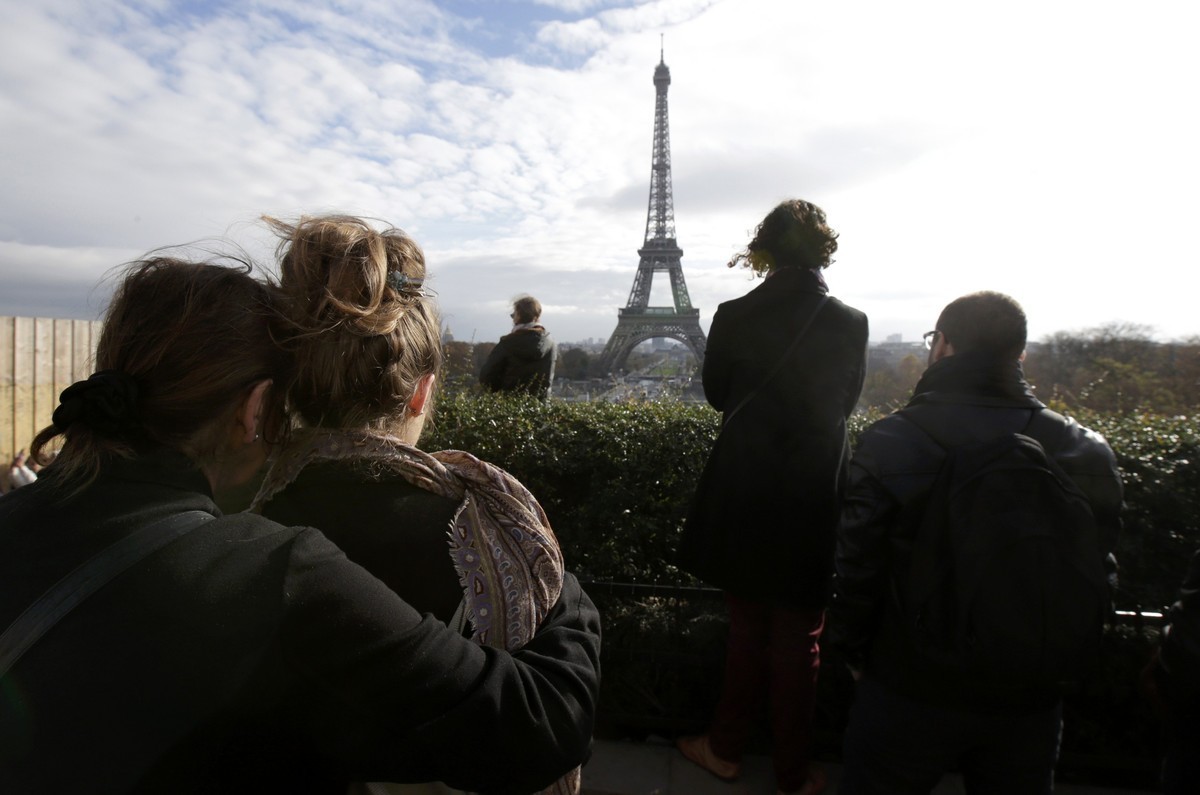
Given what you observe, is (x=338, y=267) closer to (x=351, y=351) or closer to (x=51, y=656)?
(x=351, y=351)

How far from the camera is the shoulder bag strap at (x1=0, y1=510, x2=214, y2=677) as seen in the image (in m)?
0.89

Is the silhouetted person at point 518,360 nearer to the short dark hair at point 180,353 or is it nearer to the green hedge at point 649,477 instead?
the green hedge at point 649,477

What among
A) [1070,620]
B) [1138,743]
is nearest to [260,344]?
[1070,620]

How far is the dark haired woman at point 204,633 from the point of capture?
2.95 feet

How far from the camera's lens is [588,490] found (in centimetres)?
356

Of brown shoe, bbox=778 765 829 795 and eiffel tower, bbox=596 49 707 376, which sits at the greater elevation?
eiffel tower, bbox=596 49 707 376

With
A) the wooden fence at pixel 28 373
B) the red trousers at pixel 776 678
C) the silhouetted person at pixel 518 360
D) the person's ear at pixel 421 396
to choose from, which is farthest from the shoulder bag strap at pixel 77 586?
the wooden fence at pixel 28 373

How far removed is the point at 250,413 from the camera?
124 cm

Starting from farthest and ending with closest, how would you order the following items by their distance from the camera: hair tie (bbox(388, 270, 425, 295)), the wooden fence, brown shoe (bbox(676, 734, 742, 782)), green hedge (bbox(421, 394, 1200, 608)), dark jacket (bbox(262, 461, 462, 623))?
the wooden fence → green hedge (bbox(421, 394, 1200, 608)) → brown shoe (bbox(676, 734, 742, 782)) → hair tie (bbox(388, 270, 425, 295)) → dark jacket (bbox(262, 461, 462, 623))

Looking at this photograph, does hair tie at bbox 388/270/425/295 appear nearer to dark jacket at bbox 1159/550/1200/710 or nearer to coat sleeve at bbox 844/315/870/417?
coat sleeve at bbox 844/315/870/417

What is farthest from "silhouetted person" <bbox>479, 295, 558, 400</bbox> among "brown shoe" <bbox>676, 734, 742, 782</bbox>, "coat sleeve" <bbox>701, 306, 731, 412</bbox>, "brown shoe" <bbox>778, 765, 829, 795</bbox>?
"brown shoe" <bbox>778, 765, 829, 795</bbox>

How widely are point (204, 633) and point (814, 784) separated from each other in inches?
106

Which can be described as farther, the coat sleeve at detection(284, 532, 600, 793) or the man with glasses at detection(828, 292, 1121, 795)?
the man with glasses at detection(828, 292, 1121, 795)

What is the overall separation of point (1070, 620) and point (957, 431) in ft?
1.80
